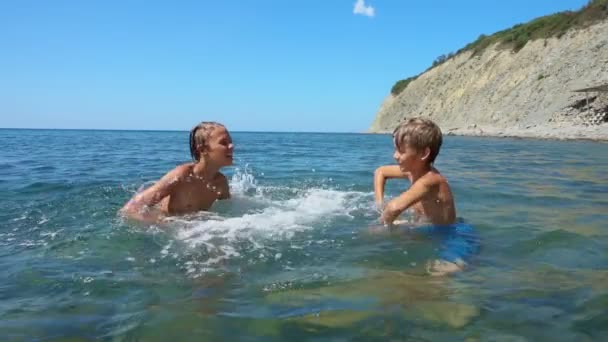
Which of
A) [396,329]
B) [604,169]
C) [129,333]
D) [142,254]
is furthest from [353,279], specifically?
[604,169]

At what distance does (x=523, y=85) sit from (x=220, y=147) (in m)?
38.1

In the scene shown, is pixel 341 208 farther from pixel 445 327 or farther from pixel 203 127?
pixel 445 327

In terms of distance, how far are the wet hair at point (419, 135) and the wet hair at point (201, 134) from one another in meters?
1.85

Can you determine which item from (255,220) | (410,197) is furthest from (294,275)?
(255,220)

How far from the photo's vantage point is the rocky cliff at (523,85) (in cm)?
3150

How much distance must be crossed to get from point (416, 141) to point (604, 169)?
7.84m

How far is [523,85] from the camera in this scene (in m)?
38.1

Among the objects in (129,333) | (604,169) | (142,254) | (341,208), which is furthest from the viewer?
(604,169)

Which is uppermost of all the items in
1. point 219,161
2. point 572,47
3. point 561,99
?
point 572,47

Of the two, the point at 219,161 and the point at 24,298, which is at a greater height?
the point at 219,161

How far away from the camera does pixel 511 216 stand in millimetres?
5234

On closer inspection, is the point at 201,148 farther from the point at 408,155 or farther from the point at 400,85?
the point at 400,85

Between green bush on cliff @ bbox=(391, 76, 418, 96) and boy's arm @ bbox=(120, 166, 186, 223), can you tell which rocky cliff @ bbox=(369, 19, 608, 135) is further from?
boy's arm @ bbox=(120, 166, 186, 223)

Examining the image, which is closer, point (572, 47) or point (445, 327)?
point (445, 327)
